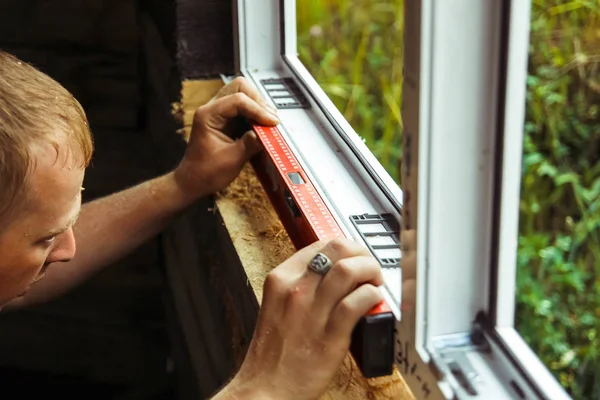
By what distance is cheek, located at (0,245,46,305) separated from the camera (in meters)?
0.92

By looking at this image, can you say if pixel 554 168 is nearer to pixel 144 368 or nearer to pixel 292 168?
pixel 292 168

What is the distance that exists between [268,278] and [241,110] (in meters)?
0.44

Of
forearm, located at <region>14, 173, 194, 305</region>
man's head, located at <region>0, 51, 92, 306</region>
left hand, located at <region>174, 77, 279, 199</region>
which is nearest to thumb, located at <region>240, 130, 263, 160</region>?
left hand, located at <region>174, 77, 279, 199</region>

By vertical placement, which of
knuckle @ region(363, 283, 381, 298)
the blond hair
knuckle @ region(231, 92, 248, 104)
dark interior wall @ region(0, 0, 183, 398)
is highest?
the blond hair

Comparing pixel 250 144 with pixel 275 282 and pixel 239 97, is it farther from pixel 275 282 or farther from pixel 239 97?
pixel 275 282

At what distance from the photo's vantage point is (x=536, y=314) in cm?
168

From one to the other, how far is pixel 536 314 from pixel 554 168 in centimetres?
32

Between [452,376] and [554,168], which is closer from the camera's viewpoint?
[452,376]

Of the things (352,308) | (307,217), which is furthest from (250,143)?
(352,308)

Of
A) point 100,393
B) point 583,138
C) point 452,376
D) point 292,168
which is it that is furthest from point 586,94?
point 100,393

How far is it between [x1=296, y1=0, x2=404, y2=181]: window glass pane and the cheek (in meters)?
1.51

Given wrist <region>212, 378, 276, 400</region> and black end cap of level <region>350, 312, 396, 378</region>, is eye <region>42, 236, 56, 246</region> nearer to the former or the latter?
wrist <region>212, 378, 276, 400</region>

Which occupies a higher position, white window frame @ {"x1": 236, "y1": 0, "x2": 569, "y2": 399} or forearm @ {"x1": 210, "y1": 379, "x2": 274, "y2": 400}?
white window frame @ {"x1": 236, "y1": 0, "x2": 569, "y2": 399}

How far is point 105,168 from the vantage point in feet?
6.80
